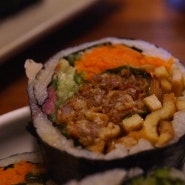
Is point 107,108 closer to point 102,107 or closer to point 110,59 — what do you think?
point 102,107

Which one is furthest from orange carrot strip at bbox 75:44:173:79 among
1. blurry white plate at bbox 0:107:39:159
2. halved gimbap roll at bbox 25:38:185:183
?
blurry white plate at bbox 0:107:39:159

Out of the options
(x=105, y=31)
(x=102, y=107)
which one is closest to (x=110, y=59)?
(x=102, y=107)

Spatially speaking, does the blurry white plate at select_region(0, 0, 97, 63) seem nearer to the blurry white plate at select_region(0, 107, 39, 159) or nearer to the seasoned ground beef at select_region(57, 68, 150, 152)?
the blurry white plate at select_region(0, 107, 39, 159)

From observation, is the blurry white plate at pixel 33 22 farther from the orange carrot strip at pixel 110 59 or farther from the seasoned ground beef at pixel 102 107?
the seasoned ground beef at pixel 102 107

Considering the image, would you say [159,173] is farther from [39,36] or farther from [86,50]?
[39,36]

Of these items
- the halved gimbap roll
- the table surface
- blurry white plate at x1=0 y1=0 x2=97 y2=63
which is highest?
blurry white plate at x1=0 y1=0 x2=97 y2=63

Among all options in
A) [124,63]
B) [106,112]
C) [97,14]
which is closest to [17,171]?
[106,112]
